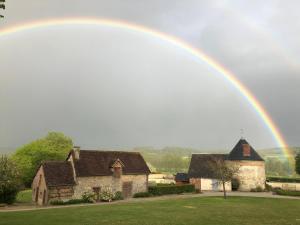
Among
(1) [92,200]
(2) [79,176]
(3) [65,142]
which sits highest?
(3) [65,142]

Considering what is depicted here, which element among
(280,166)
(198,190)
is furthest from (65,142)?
(280,166)

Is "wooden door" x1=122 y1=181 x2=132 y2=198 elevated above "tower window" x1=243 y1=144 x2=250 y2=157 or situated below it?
below

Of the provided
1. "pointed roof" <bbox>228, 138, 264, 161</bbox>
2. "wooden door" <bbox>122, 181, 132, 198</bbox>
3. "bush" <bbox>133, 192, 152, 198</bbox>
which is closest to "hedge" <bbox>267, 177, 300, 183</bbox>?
"pointed roof" <bbox>228, 138, 264, 161</bbox>

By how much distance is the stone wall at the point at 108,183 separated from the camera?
43.8m

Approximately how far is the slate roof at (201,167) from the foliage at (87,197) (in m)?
25.9

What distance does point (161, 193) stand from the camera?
52.5 m

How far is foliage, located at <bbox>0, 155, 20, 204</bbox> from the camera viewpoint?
1507 inches

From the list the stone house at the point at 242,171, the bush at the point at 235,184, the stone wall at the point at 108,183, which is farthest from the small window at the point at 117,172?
the bush at the point at 235,184

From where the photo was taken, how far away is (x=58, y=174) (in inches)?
1698

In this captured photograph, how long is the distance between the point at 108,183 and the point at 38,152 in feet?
97.0

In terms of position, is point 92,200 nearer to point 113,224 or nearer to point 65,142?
point 113,224

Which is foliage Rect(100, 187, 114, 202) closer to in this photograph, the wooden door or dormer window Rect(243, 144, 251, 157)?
the wooden door

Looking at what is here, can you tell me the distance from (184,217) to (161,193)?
2597 centimetres

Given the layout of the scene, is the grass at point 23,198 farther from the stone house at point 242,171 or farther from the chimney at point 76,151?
the stone house at point 242,171
